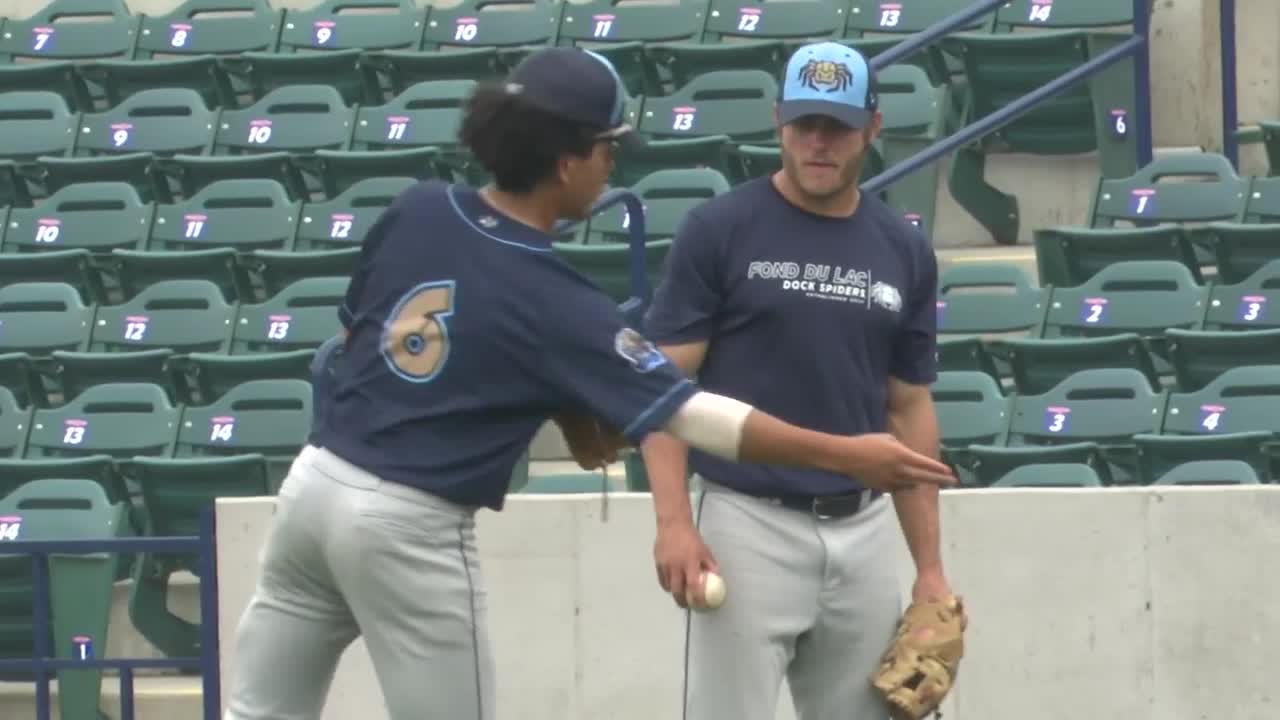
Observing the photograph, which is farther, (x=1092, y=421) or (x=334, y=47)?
(x=334, y=47)

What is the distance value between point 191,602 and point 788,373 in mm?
4315

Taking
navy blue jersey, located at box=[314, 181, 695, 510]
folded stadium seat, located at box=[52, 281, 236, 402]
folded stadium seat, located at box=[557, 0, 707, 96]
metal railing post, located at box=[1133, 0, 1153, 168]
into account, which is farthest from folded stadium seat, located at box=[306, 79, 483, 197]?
navy blue jersey, located at box=[314, 181, 695, 510]

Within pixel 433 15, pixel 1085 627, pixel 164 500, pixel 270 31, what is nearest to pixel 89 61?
pixel 270 31

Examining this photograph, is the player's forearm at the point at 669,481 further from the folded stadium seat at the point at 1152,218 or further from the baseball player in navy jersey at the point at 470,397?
the folded stadium seat at the point at 1152,218

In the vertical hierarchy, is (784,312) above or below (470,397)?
above

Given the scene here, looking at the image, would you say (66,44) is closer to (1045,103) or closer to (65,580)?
(1045,103)

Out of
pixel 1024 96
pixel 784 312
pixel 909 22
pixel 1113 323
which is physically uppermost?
pixel 909 22

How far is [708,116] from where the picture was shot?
10.5m

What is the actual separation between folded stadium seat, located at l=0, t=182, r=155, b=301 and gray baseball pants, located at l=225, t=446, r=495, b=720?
6378 millimetres

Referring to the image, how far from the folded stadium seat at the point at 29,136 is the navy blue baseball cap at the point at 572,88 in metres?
7.61

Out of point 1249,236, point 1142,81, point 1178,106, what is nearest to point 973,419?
point 1249,236

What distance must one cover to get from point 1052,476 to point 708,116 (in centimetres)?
354

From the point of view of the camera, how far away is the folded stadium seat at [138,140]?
1103 cm

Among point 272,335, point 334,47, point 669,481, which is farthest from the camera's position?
point 334,47
